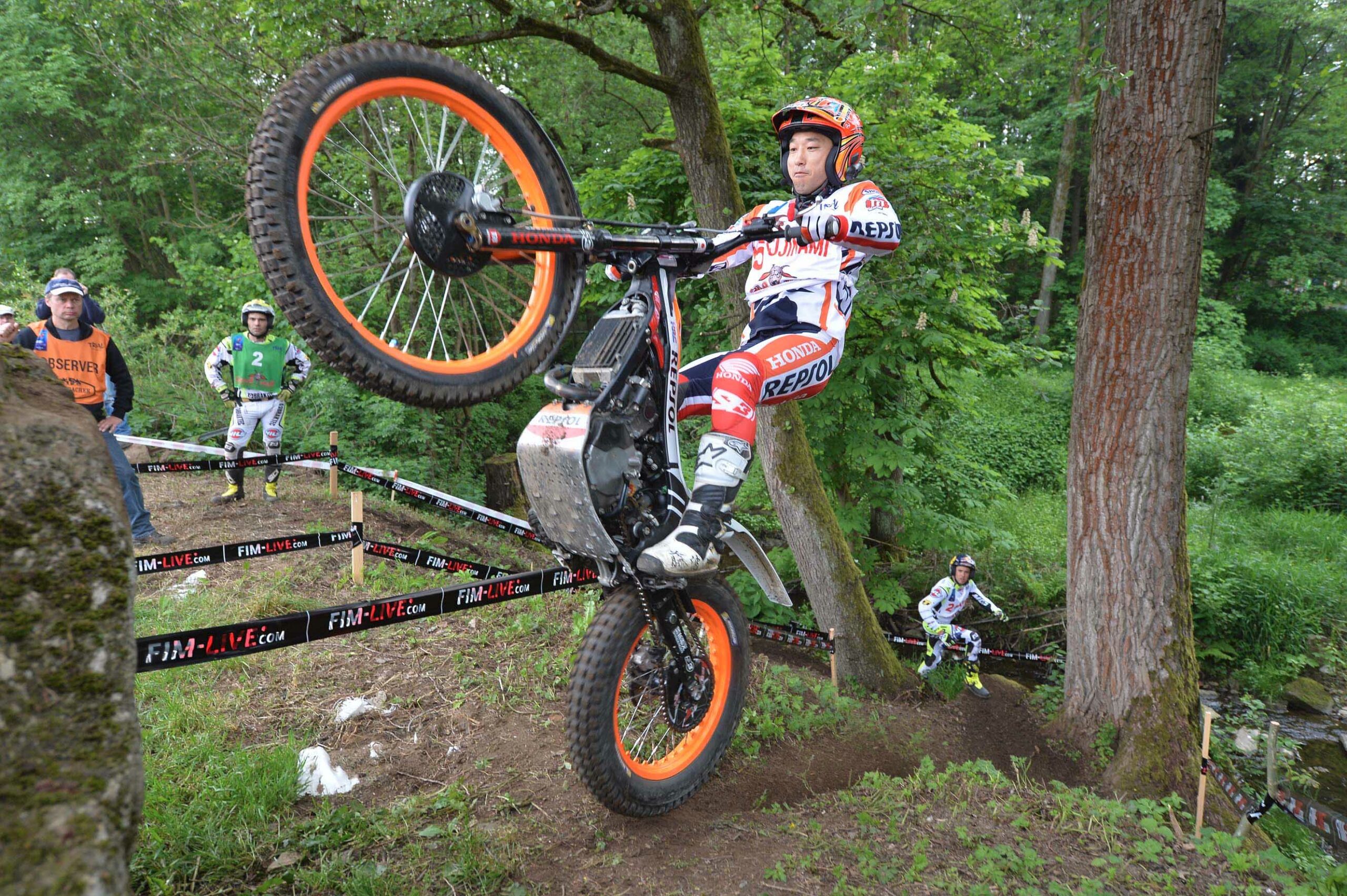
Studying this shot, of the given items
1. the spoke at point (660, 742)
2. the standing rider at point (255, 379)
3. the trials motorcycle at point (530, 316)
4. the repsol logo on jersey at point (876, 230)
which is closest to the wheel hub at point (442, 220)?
the trials motorcycle at point (530, 316)

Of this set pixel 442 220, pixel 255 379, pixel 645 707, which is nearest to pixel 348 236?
pixel 442 220

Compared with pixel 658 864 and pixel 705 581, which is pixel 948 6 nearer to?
pixel 705 581

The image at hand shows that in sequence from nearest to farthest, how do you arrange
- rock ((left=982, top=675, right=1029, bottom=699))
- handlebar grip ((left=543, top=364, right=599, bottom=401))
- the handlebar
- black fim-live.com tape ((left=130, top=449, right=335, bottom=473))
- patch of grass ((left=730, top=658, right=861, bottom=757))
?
1. the handlebar
2. handlebar grip ((left=543, top=364, right=599, bottom=401))
3. patch of grass ((left=730, top=658, right=861, bottom=757))
4. black fim-live.com tape ((left=130, top=449, right=335, bottom=473))
5. rock ((left=982, top=675, right=1029, bottom=699))

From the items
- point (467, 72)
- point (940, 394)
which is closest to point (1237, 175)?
point (940, 394)

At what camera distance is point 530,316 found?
2941 mm

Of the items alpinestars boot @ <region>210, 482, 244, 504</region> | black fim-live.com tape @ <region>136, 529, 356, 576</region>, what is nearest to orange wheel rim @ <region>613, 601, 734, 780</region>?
black fim-live.com tape @ <region>136, 529, 356, 576</region>

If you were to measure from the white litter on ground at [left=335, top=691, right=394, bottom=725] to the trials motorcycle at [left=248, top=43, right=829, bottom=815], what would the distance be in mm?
Result: 1686

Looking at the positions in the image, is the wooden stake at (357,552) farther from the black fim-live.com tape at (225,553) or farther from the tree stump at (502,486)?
the tree stump at (502,486)

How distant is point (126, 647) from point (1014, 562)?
1152cm

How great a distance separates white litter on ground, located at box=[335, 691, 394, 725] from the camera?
427cm

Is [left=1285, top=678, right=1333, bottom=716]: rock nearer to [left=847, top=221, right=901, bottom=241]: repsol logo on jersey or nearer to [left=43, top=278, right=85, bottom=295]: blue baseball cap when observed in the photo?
[left=847, top=221, right=901, bottom=241]: repsol logo on jersey

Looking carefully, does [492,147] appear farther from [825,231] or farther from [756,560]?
[756,560]

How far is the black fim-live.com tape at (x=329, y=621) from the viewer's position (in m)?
2.83

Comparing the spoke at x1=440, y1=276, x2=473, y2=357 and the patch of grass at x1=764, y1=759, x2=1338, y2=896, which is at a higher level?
the spoke at x1=440, y1=276, x2=473, y2=357
